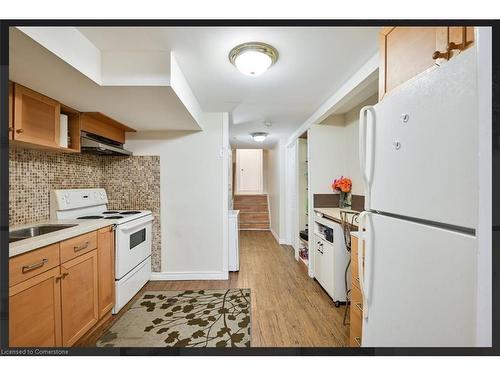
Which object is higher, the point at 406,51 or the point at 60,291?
the point at 406,51

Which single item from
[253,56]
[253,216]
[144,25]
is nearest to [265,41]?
[253,56]

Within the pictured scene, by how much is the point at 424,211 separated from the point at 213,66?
163 centimetres

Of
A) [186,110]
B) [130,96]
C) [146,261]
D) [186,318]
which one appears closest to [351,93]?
[186,110]

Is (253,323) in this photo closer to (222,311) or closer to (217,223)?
(222,311)

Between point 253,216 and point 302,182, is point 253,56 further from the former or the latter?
point 253,216

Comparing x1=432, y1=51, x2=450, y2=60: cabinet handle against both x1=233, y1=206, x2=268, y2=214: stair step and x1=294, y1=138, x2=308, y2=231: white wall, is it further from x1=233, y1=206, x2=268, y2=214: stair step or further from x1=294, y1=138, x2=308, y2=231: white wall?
x1=233, y1=206, x2=268, y2=214: stair step

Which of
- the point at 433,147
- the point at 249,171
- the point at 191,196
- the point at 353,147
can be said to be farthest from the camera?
the point at 249,171

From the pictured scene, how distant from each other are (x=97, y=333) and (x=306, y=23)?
2.44 metres

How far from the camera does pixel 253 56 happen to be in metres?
1.46

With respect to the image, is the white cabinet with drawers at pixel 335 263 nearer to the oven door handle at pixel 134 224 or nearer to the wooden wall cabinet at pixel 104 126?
the oven door handle at pixel 134 224

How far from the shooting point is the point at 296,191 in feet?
12.6

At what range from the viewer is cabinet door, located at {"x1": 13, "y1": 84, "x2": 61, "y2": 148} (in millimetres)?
1461

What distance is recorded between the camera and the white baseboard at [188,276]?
2.85m

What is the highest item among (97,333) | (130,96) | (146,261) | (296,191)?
(130,96)
